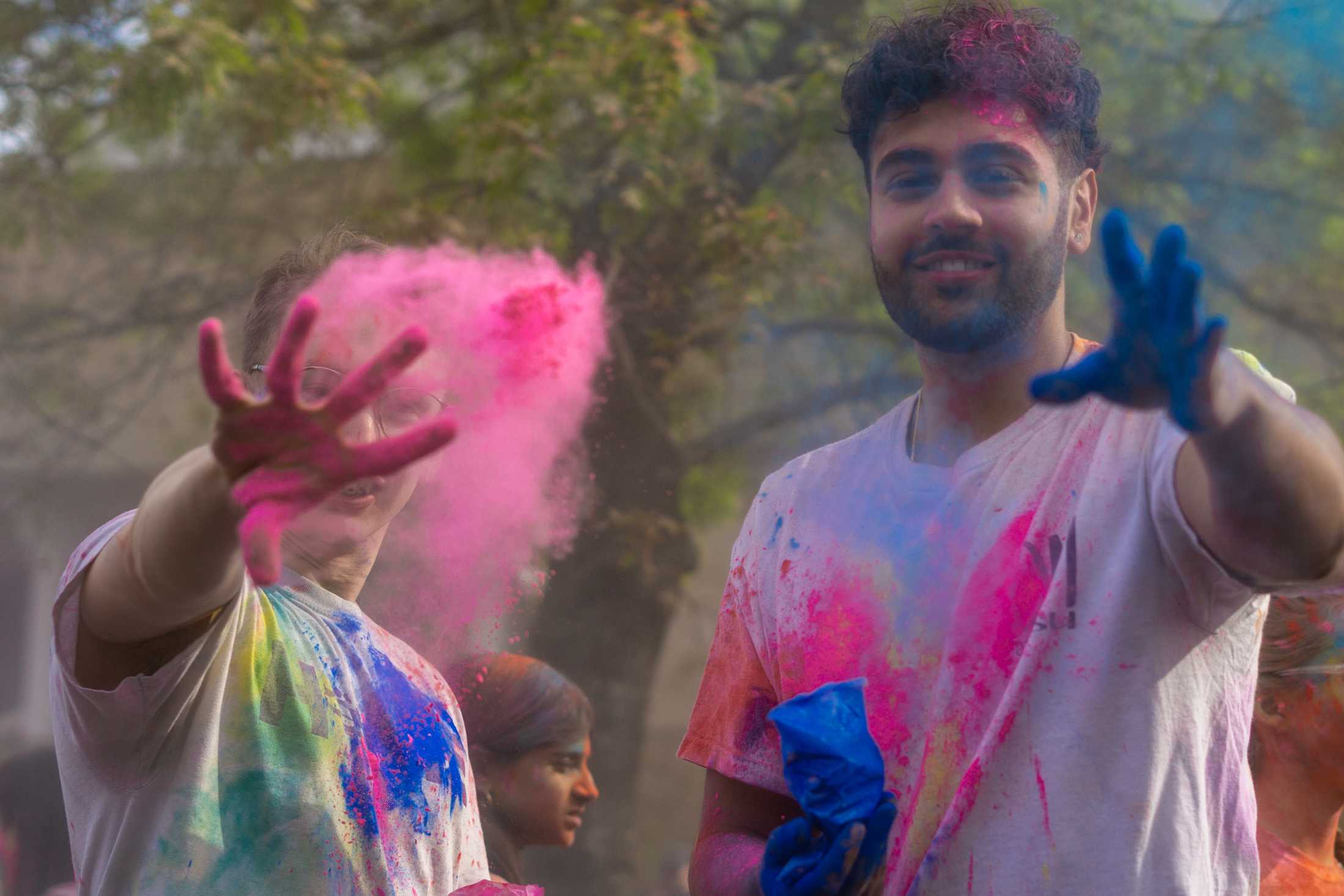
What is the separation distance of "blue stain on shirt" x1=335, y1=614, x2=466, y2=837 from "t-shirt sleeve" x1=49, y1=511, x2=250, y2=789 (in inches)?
11.7

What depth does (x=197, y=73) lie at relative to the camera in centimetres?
516

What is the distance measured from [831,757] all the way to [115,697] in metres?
0.98

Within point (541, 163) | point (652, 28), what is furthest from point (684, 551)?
point (652, 28)

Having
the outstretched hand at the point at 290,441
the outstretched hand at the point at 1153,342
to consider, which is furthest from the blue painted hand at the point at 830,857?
the outstretched hand at the point at 290,441

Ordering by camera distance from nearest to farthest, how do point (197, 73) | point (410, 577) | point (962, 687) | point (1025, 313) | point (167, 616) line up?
1. point (167, 616)
2. point (962, 687)
3. point (1025, 313)
4. point (410, 577)
5. point (197, 73)

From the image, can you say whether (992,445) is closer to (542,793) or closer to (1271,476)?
(1271,476)

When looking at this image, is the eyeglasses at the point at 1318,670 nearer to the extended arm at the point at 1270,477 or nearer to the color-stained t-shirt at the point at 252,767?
the extended arm at the point at 1270,477

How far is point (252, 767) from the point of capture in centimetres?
184

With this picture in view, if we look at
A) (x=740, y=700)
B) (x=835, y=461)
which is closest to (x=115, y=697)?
(x=740, y=700)

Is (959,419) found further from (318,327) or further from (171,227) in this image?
(171,227)

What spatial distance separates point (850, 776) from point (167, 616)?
3.03 ft

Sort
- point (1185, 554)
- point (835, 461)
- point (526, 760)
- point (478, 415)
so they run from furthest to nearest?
1. point (526, 760)
2. point (478, 415)
3. point (835, 461)
4. point (1185, 554)

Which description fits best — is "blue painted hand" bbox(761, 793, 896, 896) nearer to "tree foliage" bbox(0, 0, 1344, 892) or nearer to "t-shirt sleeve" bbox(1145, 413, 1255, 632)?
"t-shirt sleeve" bbox(1145, 413, 1255, 632)

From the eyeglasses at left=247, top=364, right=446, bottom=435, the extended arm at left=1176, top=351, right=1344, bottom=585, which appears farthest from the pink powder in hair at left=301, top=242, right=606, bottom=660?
the extended arm at left=1176, top=351, right=1344, bottom=585
